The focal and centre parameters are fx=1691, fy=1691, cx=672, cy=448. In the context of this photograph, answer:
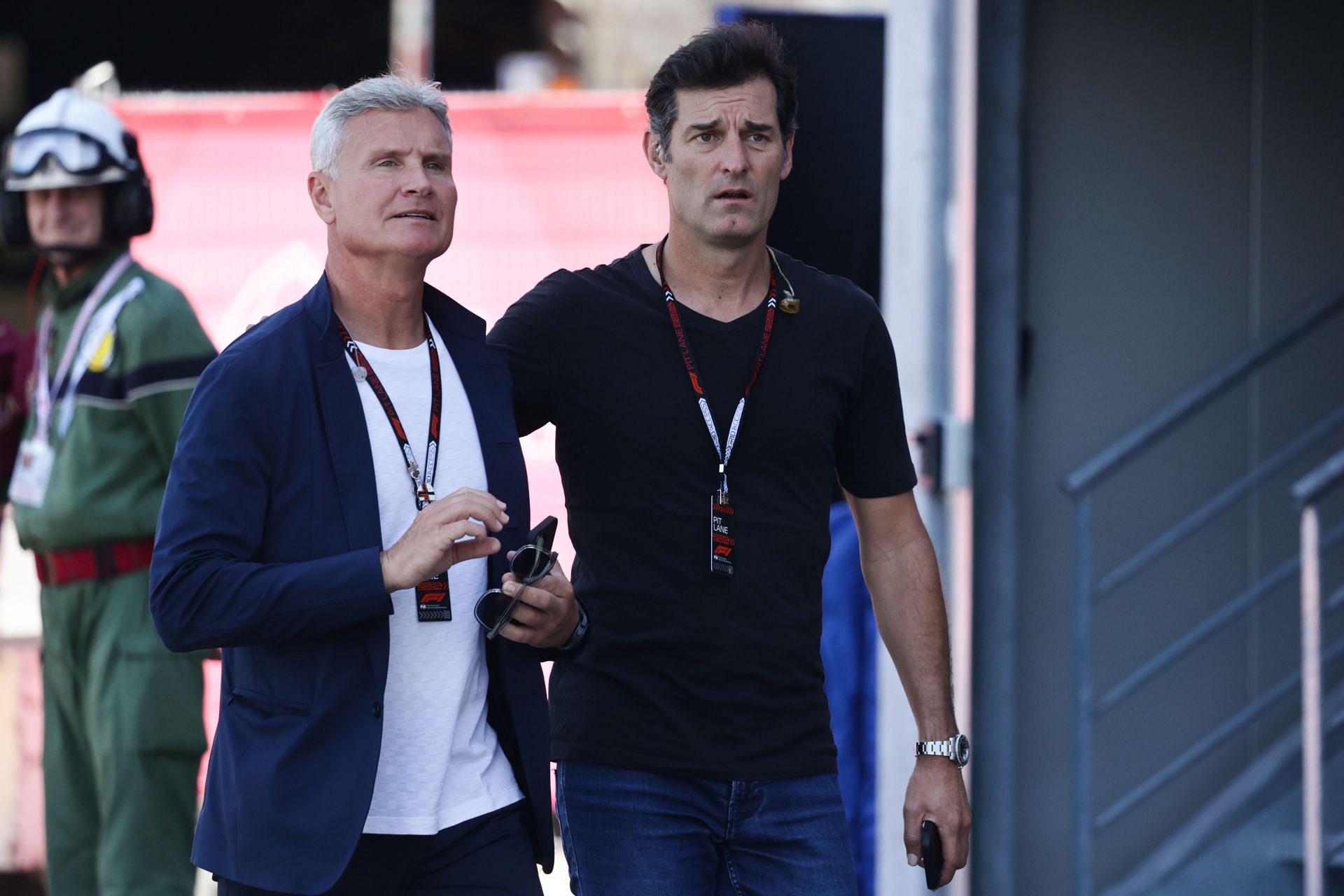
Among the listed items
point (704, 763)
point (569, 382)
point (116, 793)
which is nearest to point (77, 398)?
point (116, 793)

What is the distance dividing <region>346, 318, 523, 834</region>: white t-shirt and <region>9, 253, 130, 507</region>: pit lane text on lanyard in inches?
85.9

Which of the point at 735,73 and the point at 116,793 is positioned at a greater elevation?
the point at 735,73

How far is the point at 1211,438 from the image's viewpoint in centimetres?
505

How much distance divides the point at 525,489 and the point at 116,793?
2182 mm

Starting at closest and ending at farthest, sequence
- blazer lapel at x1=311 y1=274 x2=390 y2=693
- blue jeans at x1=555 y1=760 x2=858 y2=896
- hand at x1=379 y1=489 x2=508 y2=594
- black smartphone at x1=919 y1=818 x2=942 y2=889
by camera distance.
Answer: hand at x1=379 y1=489 x2=508 y2=594
blazer lapel at x1=311 y1=274 x2=390 y2=693
blue jeans at x1=555 y1=760 x2=858 y2=896
black smartphone at x1=919 y1=818 x2=942 y2=889

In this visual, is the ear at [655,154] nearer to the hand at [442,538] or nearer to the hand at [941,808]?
the hand at [442,538]

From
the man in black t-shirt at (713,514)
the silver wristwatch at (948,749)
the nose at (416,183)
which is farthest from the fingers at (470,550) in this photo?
the silver wristwatch at (948,749)

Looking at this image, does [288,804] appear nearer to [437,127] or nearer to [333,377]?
[333,377]

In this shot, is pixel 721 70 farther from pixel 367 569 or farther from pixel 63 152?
pixel 63 152

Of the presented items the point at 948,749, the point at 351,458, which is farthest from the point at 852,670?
the point at 351,458

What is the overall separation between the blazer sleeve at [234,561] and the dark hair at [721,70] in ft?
3.46

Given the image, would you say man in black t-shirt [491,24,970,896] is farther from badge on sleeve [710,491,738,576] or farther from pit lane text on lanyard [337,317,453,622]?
pit lane text on lanyard [337,317,453,622]

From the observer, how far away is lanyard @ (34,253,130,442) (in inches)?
179

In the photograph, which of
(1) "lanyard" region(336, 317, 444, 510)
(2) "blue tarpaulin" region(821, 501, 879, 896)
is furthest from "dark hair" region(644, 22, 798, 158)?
(2) "blue tarpaulin" region(821, 501, 879, 896)
